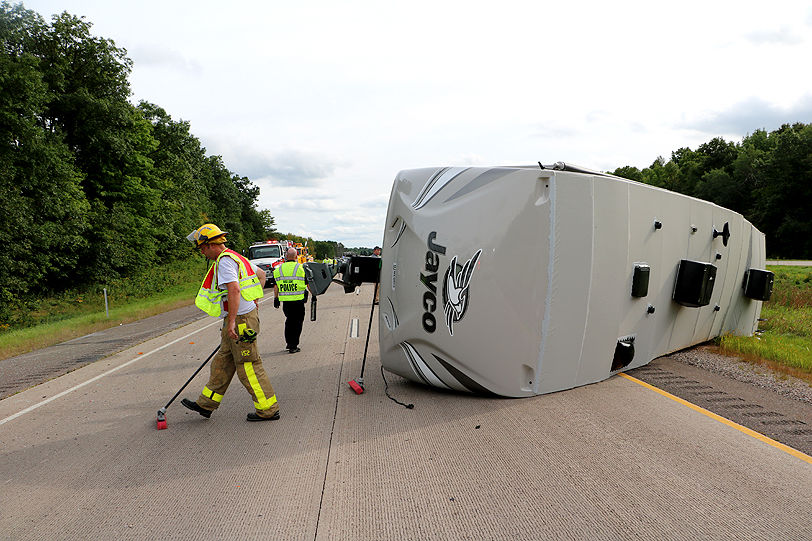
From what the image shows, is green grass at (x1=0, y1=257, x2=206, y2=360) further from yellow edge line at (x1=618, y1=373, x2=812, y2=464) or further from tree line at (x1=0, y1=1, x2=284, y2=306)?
yellow edge line at (x1=618, y1=373, x2=812, y2=464)

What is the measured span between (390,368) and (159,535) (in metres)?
3.74

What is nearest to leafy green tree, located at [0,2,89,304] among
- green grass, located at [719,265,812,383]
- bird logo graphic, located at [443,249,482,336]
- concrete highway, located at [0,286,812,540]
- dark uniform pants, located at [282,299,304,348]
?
dark uniform pants, located at [282,299,304,348]

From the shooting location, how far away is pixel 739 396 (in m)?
6.38

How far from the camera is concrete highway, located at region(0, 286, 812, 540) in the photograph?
3406mm

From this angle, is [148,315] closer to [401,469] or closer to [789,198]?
[401,469]

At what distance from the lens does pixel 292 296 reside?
958 cm

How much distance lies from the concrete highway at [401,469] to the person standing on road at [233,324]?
248 millimetres

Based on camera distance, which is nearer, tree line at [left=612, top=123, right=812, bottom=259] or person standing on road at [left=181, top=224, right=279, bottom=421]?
person standing on road at [left=181, top=224, right=279, bottom=421]

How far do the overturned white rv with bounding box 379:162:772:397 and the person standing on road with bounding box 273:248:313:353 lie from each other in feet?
10.3

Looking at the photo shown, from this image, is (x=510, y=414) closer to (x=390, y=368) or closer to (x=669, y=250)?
(x=390, y=368)

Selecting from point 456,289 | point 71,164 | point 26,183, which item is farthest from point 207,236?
point 71,164

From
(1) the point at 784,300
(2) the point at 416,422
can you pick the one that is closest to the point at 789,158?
(1) the point at 784,300

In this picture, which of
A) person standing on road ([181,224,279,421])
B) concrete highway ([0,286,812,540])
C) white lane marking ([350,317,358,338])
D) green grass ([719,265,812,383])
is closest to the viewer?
concrete highway ([0,286,812,540])

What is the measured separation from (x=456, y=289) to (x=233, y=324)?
238 centimetres
